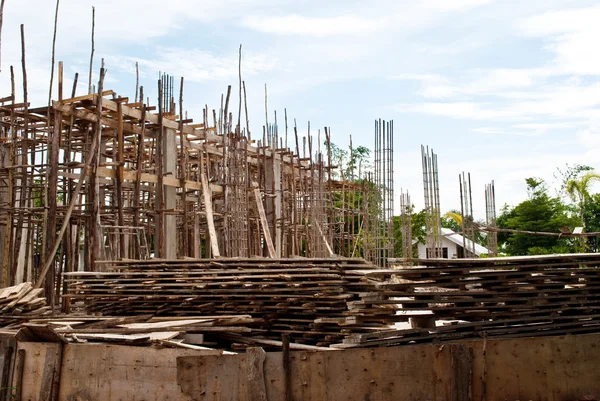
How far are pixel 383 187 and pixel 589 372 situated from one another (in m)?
10.1

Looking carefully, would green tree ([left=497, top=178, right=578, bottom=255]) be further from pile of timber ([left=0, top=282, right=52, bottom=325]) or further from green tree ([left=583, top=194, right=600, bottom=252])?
pile of timber ([left=0, top=282, right=52, bottom=325])

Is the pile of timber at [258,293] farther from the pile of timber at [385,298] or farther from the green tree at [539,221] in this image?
the green tree at [539,221]

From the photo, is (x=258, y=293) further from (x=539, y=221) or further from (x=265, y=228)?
(x=539, y=221)

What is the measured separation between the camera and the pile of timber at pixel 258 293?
10.5m

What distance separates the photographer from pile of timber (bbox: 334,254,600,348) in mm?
9984

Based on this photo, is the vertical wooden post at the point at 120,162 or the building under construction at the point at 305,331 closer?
the building under construction at the point at 305,331

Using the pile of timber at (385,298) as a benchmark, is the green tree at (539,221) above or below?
above

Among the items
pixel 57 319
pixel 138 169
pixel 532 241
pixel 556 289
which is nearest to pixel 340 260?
pixel 556 289

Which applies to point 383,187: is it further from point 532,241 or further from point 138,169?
point 532,241

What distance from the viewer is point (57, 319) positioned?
11.5 metres

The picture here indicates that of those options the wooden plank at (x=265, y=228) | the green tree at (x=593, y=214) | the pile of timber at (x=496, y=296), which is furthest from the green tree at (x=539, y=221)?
the pile of timber at (x=496, y=296)

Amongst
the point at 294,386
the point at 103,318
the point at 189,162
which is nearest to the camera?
the point at 294,386

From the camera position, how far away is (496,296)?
409 inches

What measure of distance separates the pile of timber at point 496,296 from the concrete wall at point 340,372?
0.50 m
